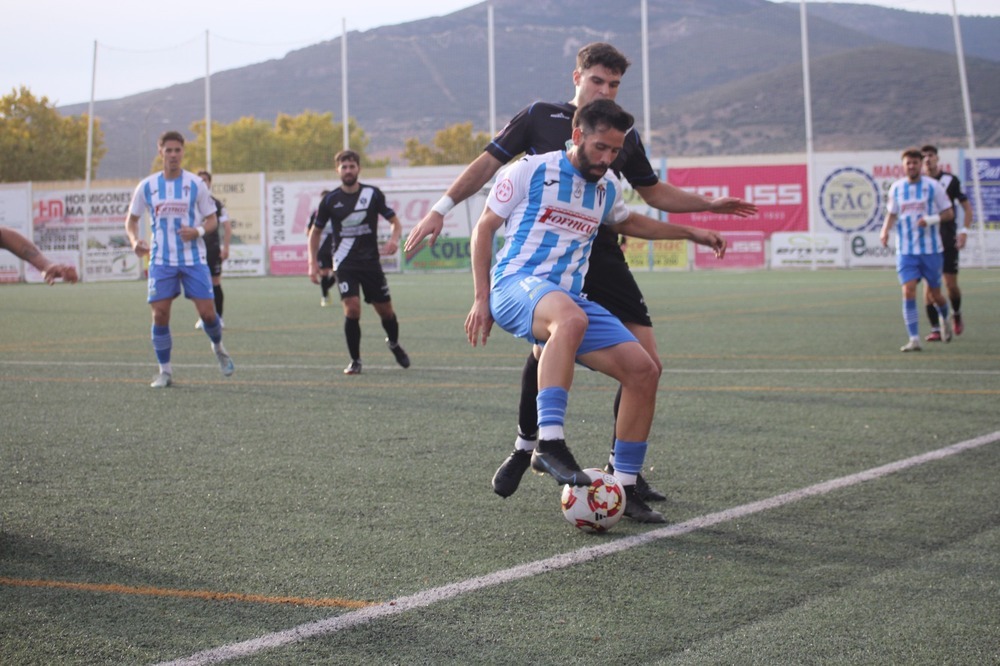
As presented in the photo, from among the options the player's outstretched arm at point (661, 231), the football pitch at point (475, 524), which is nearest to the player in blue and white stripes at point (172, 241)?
the football pitch at point (475, 524)

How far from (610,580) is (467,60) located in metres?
124

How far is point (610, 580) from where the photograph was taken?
Result: 4.04 m

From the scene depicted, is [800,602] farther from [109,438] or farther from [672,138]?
[672,138]

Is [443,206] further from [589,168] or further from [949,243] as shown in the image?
[949,243]

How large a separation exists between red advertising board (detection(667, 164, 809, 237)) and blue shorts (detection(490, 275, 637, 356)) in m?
33.2

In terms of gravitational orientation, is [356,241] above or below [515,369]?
above

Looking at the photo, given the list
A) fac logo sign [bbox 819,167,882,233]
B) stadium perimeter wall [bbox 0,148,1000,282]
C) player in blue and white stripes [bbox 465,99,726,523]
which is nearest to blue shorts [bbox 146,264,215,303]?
player in blue and white stripes [bbox 465,99,726,523]

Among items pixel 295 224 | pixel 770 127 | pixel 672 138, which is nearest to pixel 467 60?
pixel 672 138

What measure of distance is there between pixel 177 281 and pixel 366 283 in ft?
6.16

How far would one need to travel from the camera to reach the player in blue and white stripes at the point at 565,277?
15.7ft

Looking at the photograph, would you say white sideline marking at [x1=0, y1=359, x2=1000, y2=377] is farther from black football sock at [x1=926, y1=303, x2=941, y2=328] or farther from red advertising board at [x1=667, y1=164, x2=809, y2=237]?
red advertising board at [x1=667, y1=164, x2=809, y2=237]

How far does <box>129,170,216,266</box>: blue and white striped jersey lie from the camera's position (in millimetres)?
10266

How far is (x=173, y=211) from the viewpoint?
409 inches

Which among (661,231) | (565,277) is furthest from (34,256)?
(661,231)
